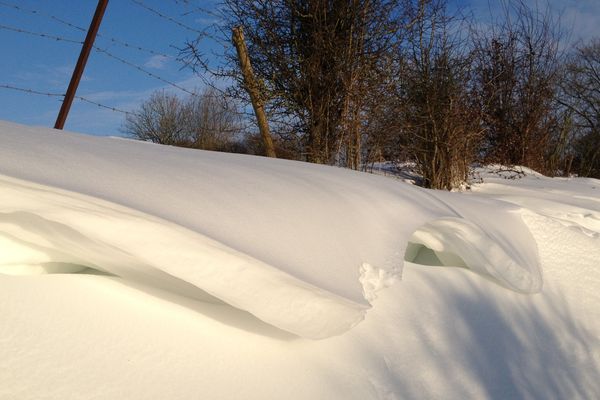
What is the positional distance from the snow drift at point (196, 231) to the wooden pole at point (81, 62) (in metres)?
1.89

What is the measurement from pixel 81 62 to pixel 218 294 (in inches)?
108

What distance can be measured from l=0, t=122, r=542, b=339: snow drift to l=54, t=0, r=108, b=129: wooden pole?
189 centimetres

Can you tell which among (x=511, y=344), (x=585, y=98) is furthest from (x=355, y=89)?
(x=585, y=98)

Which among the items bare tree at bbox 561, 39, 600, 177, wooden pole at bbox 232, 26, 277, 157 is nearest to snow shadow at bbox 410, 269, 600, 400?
wooden pole at bbox 232, 26, 277, 157

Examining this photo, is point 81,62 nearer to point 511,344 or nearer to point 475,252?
point 475,252

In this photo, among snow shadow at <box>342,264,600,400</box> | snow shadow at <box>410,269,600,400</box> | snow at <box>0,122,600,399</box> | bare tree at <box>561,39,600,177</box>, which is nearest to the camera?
snow at <box>0,122,600,399</box>

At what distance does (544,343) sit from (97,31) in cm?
328

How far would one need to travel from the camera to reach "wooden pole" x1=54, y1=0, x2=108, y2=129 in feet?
10.6

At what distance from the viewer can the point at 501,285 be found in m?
2.15

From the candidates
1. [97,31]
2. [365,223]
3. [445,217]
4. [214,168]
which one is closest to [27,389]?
[214,168]

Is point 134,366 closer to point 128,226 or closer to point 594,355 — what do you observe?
point 128,226

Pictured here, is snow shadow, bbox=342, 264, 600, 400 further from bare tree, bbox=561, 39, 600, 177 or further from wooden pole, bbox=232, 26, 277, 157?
bare tree, bbox=561, 39, 600, 177

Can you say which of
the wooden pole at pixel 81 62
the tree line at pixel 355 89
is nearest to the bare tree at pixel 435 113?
the tree line at pixel 355 89

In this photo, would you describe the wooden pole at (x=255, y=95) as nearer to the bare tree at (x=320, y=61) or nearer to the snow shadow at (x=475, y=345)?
the bare tree at (x=320, y=61)
